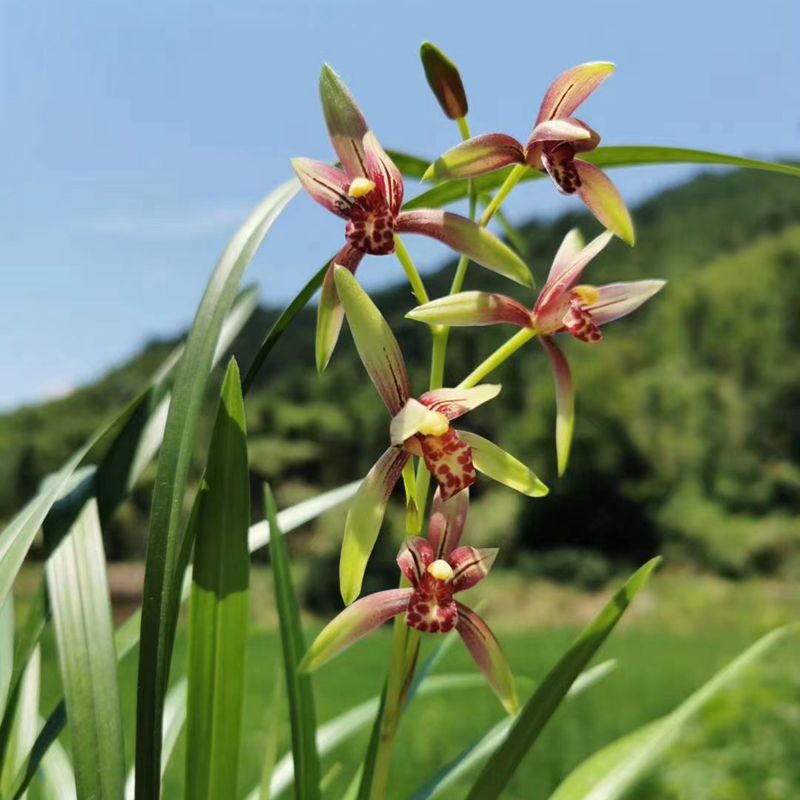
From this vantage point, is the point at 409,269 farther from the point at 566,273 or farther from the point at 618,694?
the point at 618,694

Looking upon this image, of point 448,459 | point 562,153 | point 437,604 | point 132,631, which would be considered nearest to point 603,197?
point 562,153

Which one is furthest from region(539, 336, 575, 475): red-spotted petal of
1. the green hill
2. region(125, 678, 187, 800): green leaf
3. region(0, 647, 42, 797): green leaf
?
the green hill

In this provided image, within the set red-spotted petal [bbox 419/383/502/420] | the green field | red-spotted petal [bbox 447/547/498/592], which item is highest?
red-spotted petal [bbox 419/383/502/420]

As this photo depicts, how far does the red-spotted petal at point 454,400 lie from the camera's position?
2.37ft

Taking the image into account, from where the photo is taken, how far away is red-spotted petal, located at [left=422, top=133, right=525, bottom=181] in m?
0.75

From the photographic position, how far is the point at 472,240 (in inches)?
29.3

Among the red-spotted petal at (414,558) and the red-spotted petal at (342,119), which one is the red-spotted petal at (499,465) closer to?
the red-spotted petal at (414,558)

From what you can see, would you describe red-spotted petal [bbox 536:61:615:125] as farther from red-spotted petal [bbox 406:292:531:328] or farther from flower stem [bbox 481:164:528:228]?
red-spotted petal [bbox 406:292:531:328]

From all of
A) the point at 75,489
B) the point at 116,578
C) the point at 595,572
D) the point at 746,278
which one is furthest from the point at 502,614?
the point at 75,489

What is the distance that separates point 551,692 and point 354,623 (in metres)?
0.20

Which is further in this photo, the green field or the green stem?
the green field

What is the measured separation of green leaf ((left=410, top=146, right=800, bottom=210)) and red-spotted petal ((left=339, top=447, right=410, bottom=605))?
304 mm

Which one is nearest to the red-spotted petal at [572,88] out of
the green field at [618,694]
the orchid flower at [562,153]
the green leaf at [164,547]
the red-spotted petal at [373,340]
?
the orchid flower at [562,153]

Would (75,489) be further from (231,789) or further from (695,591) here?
(695,591)
